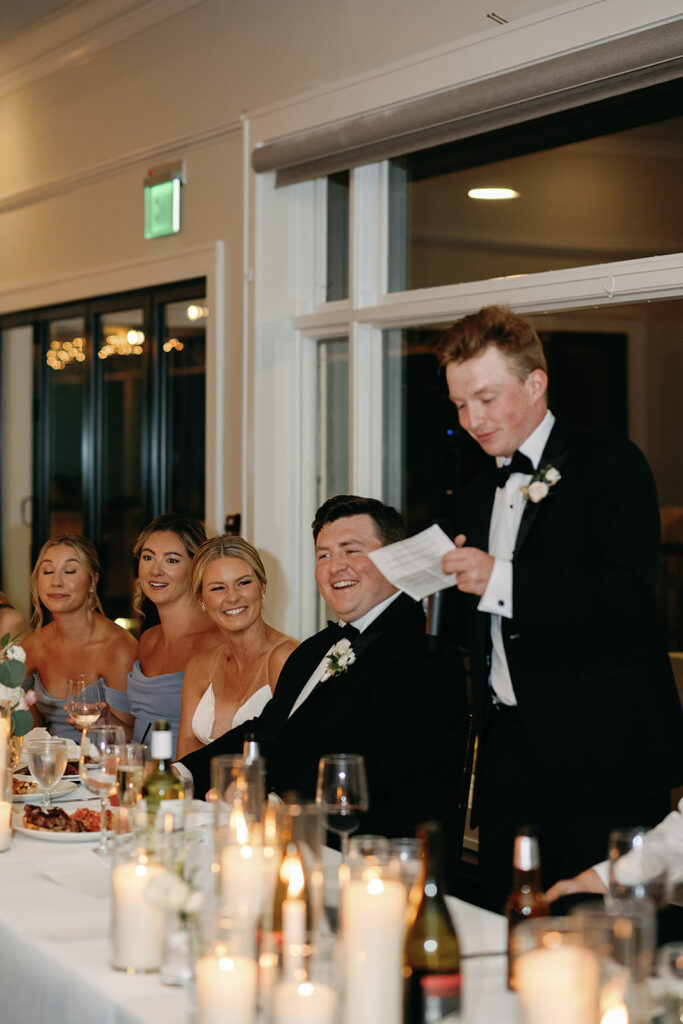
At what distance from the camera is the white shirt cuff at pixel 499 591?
7.70ft

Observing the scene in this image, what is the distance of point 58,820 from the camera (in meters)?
2.35

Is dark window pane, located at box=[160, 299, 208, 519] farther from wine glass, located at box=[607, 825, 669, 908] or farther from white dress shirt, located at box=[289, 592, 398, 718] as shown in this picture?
wine glass, located at box=[607, 825, 669, 908]

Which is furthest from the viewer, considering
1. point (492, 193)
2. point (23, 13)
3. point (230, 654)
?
point (23, 13)

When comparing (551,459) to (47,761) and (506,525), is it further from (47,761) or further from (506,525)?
(47,761)

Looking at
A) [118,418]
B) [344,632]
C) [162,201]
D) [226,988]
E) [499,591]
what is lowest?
[226,988]

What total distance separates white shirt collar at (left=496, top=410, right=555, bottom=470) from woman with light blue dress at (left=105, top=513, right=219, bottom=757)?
5.29ft

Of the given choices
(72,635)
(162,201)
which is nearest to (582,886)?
(72,635)

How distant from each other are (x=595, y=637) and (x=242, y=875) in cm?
115

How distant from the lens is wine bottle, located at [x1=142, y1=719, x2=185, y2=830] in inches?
76.9

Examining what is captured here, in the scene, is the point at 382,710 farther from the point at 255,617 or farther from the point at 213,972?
the point at 213,972

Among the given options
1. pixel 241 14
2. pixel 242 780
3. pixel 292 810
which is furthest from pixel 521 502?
pixel 241 14

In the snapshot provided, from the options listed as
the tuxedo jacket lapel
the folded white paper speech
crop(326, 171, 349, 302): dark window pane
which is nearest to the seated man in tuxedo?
the folded white paper speech

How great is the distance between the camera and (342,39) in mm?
4684

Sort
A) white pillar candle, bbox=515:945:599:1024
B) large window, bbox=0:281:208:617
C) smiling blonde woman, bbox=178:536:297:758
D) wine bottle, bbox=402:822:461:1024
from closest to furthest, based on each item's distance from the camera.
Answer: white pillar candle, bbox=515:945:599:1024 → wine bottle, bbox=402:822:461:1024 → smiling blonde woman, bbox=178:536:297:758 → large window, bbox=0:281:208:617
